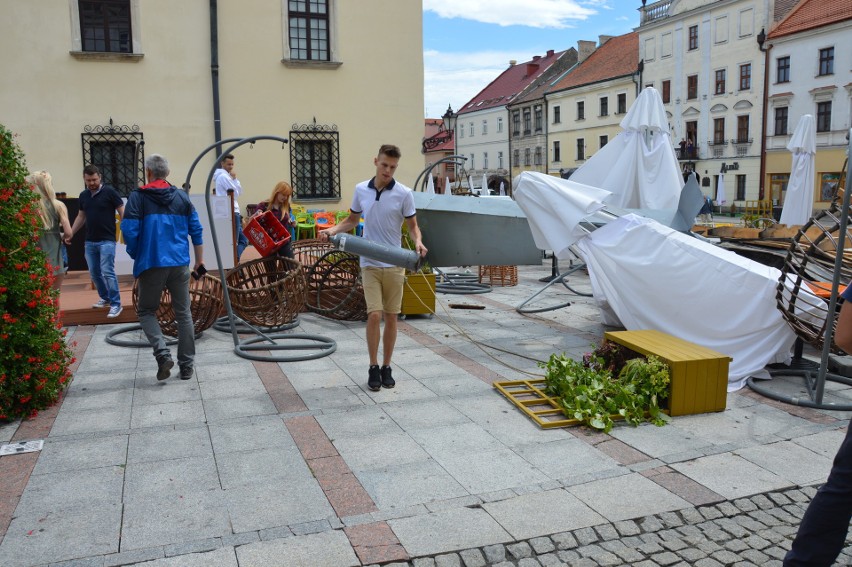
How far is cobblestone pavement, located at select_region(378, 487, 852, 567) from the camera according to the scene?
3.28m

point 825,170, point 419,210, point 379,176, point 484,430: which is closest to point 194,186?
point 419,210

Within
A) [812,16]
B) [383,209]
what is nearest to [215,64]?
[383,209]

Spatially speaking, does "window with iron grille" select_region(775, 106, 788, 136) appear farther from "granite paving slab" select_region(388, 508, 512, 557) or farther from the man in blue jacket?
"granite paving slab" select_region(388, 508, 512, 557)

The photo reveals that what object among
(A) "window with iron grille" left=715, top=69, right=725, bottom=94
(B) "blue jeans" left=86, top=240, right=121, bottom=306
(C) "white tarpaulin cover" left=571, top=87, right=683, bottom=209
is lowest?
(B) "blue jeans" left=86, top=240, right=121, bottom=306

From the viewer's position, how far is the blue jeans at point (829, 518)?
2699 millimetres

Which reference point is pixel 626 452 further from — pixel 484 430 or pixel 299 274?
pixel 299 274

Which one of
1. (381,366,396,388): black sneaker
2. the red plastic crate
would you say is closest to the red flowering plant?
(381,366,396,388): black sneaker

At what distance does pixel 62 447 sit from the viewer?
4.48 m

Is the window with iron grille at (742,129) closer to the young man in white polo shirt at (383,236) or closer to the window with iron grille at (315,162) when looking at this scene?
the window with iron grille at (315,162)

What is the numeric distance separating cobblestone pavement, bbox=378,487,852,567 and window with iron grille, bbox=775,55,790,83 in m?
43.4

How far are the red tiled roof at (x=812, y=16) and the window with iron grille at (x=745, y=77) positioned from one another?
86.0 inches

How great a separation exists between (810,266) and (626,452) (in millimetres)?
3224

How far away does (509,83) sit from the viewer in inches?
2685

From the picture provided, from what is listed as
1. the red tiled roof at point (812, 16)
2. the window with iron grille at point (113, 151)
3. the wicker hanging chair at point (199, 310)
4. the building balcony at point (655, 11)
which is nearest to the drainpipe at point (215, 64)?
the window with iron grille at point (113, 151)
